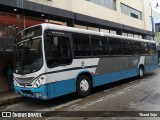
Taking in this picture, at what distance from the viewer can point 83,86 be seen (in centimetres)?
1032

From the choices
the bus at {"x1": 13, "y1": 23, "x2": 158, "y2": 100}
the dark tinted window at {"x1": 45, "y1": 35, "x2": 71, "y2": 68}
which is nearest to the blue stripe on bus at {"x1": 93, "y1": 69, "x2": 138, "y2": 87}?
the bus at {"x1": 13, "y1": 23, "x2": 158, "y2": 100}

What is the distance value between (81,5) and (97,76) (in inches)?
421

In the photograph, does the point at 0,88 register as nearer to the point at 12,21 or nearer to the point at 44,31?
the point at 12,21

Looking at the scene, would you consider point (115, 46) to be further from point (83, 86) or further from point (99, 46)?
point (83, 86)

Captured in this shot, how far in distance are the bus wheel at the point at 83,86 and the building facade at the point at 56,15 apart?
13.7 ft

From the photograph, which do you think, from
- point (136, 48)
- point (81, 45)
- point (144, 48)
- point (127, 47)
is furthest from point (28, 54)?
point (144, 48)

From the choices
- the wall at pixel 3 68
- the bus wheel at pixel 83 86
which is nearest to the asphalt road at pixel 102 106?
the bus wheel at pixel 83 86

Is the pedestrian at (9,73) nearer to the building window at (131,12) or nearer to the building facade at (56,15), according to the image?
the building facade at (56,15)

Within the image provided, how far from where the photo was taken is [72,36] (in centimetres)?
1001

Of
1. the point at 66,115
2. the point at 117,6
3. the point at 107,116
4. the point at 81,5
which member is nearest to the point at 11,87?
the point at 66,115

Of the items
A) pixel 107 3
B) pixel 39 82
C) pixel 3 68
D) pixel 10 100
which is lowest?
pixel 10 100

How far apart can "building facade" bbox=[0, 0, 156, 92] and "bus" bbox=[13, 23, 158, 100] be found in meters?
3.20

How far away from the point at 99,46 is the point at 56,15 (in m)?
5.70

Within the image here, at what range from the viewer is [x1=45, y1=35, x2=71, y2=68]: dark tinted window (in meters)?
8.73
